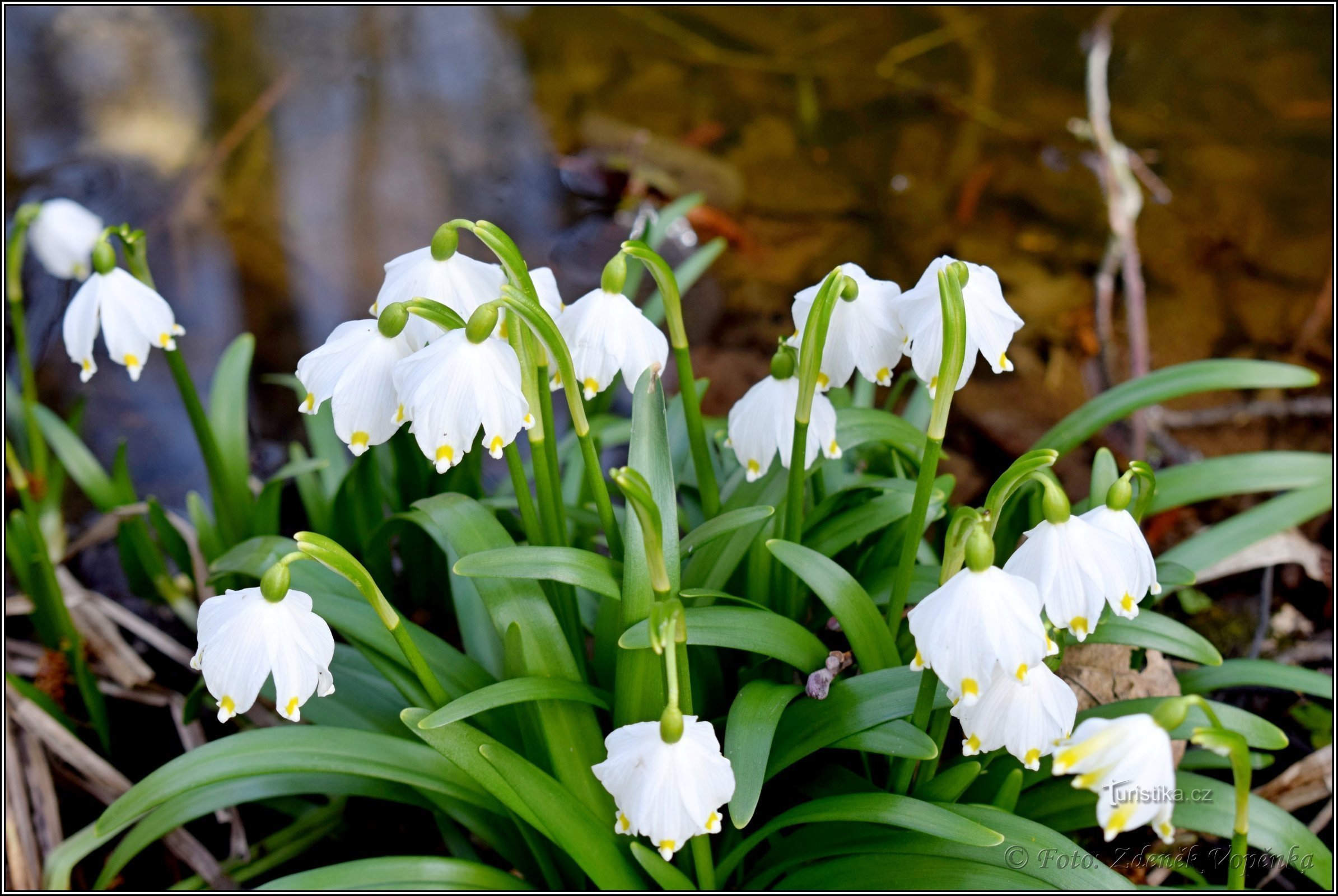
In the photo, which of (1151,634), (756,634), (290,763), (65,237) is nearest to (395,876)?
(290,763)

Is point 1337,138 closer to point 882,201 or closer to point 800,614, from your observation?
point 882,201

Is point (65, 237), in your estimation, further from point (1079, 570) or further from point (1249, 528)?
point (1249, 528)

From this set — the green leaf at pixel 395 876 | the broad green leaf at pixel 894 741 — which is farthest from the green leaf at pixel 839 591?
the green leaf at pixel 395 876

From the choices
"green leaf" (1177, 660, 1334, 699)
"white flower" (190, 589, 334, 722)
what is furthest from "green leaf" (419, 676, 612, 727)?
"green leaf" (1177, 660, 1334, 699)

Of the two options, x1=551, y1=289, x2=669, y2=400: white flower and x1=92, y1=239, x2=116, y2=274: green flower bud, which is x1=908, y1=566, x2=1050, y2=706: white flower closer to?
x1=551, y1=289, x2=669, y2=400: white flower

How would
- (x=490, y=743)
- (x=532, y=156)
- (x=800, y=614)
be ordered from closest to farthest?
(x=490, y=743)
(x=800, y=614)
(x=532, y=156)

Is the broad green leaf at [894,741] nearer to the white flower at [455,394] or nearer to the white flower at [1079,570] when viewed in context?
the white flower at [1079,570]

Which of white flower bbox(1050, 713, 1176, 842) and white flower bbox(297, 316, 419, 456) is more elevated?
white flower bbox(297, 316, 419, 456)

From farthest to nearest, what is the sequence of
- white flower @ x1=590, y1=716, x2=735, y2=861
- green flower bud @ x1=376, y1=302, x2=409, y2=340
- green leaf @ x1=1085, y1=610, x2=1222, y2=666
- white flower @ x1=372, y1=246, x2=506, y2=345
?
green leaf @ x1=1085, y1=610, x2=1222, y2=666
white flower @ x1=372, y1=246, x2=506, y2=345
green flower bud @ x1=376, y1=302, x2=409, y2=340
white flower @ x1=590, y1=716, x2=735, y2=861

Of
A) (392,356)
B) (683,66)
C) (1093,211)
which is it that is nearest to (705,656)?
(392,356)
